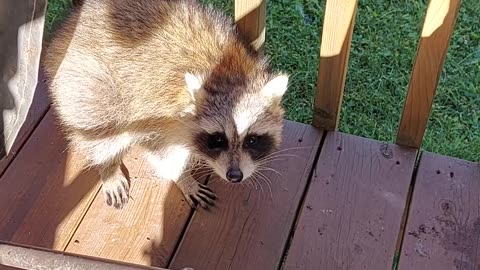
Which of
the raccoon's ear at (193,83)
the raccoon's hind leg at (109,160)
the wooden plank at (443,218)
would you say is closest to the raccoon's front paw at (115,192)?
the raccoon's hind leg at (109,160)

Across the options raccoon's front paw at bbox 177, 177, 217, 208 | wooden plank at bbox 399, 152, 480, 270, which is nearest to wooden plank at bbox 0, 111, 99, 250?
raccoon's front paw at bbox 177, 177, 217, 208

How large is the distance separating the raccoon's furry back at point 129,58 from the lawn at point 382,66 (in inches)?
28.0

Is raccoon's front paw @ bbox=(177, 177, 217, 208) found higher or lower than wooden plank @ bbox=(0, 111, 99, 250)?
higher

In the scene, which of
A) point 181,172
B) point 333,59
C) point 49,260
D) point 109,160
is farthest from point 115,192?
point 49,260

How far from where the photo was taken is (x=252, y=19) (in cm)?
244

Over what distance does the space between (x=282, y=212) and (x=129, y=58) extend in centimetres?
67

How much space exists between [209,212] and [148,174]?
266 millimetres

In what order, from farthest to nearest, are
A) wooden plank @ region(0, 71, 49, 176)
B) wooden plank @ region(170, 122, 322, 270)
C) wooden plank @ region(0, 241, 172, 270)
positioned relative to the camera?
wooden plank @ region(0, 71, 49, 176)
wooden plank @ region(170, 122, 322, 270)
wooden plank @ region(0, 241, 172, 270)

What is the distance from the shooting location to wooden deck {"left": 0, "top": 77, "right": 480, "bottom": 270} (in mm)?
2260

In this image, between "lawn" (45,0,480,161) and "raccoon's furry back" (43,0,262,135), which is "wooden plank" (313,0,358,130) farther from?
"lawn" (45,0,480,161)

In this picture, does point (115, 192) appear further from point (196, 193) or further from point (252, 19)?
point (252, 19)

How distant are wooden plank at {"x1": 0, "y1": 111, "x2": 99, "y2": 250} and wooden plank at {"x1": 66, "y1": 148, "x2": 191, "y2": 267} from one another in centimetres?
5

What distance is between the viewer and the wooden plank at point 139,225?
2.27 meters

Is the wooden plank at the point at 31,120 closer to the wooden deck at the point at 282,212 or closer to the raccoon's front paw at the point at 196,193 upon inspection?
the wooden deck at the point at 282,212
